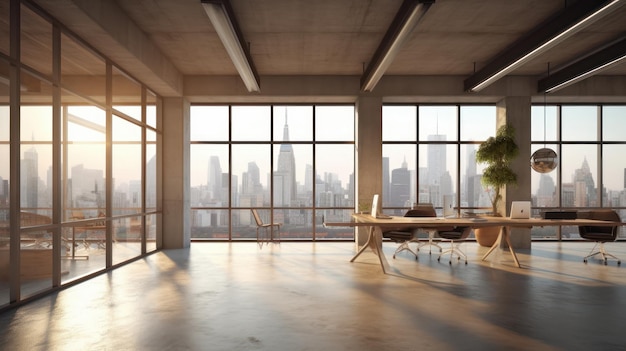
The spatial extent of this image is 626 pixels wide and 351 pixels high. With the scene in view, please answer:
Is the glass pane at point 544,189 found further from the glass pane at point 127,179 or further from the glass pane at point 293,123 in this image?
the glass pane at point 127,179

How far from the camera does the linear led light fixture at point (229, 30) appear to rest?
4.74 m

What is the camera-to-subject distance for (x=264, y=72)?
913 centimetres

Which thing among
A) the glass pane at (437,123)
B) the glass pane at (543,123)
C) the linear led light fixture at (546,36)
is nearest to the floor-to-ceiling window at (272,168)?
the glass pane at (437,123)

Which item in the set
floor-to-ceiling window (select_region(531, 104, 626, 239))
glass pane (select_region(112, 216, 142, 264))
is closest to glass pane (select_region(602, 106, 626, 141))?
floor-to-ceiling window (select_region(531, 104, 626, 239))

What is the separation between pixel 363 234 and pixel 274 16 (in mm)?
4982

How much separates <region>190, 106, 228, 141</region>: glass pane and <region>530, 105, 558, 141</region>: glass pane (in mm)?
7369

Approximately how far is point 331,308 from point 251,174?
20.5 ft

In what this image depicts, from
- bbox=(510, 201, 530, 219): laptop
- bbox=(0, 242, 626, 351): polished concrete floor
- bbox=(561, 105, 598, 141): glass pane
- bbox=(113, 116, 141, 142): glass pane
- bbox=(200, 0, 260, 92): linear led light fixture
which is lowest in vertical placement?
bbox=(0, 242, 626, 351): polished concrete floor

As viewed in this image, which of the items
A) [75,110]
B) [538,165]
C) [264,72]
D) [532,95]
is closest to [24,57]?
[75,110]

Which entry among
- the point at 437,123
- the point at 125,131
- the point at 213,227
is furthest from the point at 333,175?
the point at 125,131

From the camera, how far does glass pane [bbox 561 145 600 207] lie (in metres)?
10.3

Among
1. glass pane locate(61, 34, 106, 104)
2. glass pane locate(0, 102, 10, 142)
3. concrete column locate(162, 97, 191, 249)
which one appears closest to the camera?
glass pane locate(0, 102, 10, 142)

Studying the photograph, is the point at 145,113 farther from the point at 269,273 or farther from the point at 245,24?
the point at 269,273

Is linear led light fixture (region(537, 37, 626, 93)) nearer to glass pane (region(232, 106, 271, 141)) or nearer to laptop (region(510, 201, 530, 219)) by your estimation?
laptop (region(510, 201, 530, 219))
